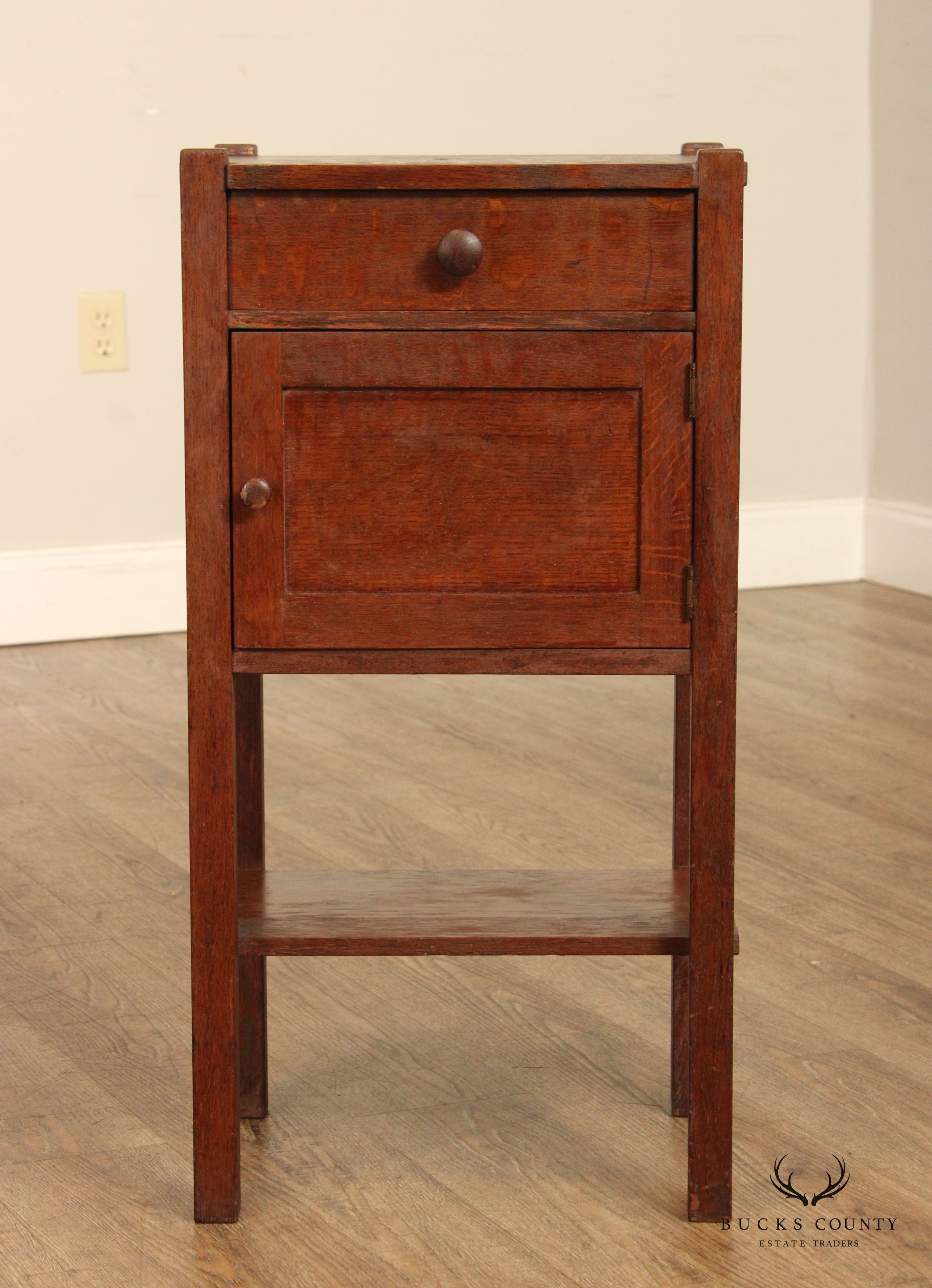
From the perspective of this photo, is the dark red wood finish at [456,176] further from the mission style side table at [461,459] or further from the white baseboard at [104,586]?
the white baseboard at [104,586]

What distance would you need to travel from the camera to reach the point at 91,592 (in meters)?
3.03

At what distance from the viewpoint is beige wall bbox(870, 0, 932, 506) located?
3322mm

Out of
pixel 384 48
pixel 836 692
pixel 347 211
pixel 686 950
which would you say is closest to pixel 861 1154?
pixel 686 950

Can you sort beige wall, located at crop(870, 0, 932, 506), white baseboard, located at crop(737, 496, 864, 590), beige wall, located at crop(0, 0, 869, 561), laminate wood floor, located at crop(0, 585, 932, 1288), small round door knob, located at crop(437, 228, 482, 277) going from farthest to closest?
white baseboard, located at crop(737, 496, 864, 590) → beige wall, located at crop(870, 0, 932, 506) → beige wall, located at crop(0, 0, 869, 561) → laminate wood floor, located at crop(0, 585, 932, 1288) → small round door knob, located at crop(437, 228, 482, 277)

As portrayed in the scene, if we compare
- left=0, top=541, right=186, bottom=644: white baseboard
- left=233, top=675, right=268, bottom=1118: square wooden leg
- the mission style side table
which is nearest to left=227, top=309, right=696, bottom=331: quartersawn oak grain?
the mission style side table

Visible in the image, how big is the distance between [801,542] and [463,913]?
2.42m

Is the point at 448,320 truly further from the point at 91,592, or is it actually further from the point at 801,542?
the point at 801,542

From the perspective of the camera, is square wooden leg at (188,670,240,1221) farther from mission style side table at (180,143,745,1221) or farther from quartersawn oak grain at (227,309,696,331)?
quartersawn oak grain at (227,309,696,331)

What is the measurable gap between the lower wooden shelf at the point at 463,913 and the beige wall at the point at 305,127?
1.87 meters

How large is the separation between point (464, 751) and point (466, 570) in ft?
4.14

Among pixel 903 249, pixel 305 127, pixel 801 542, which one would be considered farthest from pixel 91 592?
pixel 903 249

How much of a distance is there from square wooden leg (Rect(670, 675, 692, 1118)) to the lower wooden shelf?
6cm

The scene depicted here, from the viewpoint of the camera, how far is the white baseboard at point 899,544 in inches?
133

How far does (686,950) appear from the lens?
1.17 metres
